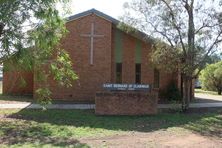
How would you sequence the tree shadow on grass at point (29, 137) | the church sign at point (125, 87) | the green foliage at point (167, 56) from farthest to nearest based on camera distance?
the green foliage at point (167, 56) → the church sign at point (125, 87) → the tree shadow on grass at point (29, 137)

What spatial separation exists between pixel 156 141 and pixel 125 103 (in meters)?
6.60

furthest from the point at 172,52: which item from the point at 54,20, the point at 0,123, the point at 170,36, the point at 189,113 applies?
the point at 54,20

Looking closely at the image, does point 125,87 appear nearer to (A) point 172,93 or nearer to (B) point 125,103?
(B) point 125,103

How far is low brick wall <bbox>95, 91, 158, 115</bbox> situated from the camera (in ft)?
69.0

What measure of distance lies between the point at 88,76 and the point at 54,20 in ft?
52.9

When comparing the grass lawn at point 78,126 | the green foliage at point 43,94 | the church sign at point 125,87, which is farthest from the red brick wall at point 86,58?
the green foliage at point 43,94

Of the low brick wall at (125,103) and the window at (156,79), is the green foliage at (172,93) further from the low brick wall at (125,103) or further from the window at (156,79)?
the low brick wall at (125,103)

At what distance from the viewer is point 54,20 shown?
470 inches

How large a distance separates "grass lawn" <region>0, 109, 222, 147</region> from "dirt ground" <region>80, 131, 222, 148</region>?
425 mm

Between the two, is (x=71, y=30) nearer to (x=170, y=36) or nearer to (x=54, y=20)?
(x=170, y=36)

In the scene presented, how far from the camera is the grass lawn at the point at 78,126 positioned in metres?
14.8

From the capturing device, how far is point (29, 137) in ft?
49.7

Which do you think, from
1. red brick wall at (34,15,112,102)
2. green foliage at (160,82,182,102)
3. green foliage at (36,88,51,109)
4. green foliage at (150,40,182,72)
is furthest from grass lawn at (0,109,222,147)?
green foliage at (160,82,182,102)

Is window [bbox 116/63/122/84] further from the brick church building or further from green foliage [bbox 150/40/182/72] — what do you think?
green foliage [bbox 150/40/182/72]
